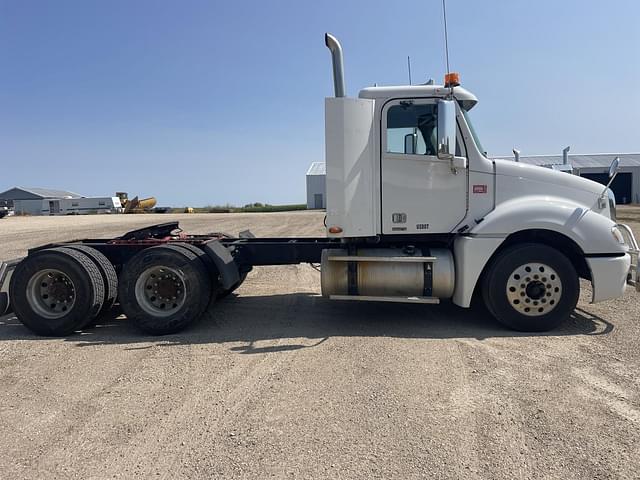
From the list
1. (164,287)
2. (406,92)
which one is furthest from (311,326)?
(406,92)

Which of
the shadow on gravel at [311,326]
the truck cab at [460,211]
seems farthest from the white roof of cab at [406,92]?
the shadow on gravel at [311,326]

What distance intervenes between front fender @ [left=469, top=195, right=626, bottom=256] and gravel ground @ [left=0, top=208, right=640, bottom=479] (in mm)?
1048

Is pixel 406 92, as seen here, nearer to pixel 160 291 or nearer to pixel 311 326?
pixel 311 326

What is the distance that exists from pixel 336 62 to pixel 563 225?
3409mm

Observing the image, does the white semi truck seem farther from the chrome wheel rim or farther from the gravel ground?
the gravel ground

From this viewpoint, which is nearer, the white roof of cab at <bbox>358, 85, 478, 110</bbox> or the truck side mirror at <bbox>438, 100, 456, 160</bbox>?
the truck side mirror at <bbox>438, 100, 456, 160</bbox>

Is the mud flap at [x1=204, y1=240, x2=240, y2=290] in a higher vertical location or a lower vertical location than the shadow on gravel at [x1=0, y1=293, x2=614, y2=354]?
higher

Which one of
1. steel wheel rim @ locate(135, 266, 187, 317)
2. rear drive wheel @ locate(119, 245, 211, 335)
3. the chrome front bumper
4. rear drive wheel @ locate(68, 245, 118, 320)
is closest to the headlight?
the chrome front bumper

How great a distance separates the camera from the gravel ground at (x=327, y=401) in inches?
105

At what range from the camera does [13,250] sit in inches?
554

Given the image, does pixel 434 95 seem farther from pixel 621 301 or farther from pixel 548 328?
pixel 621 301

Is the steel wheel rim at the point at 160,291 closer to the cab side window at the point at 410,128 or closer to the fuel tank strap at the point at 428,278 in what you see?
the fuel tank strap at the point at 428,278

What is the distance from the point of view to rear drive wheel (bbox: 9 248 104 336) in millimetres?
5250

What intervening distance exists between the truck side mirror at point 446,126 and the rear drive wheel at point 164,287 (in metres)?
3.33
